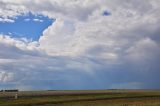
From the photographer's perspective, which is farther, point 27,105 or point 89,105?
point 27,105

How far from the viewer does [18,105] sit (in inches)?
2452

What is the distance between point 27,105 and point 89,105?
12372 millimetres

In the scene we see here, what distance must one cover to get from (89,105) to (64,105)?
5.06 meters

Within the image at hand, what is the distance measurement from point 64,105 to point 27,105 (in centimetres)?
737

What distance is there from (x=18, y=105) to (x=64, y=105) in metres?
9.04

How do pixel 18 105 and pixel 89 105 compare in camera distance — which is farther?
pixel 18 105

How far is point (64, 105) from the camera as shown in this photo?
199ft

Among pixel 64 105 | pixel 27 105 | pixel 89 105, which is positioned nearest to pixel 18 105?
pixel 27 105

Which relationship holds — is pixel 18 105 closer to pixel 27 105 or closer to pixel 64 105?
pixel 27 105

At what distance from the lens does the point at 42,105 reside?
61.4 metres

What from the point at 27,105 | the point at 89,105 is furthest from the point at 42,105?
the point at 89,105

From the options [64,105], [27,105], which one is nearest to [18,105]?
[27,105]

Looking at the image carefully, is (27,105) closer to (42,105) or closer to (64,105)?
(42,105)
